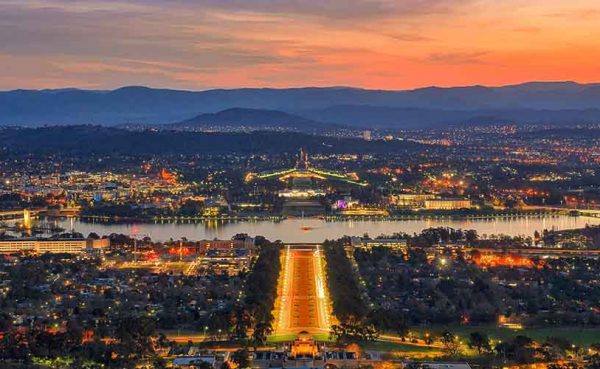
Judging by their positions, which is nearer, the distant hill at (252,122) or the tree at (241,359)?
the tree at (241,359)

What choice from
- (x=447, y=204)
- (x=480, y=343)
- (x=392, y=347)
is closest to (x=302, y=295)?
(x=392, y=347)

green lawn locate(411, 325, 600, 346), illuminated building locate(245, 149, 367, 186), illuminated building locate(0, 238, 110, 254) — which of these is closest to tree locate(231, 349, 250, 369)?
green lawn locate(411, 325, 600, 346)

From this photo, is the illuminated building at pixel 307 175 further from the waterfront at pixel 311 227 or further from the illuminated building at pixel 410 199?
the waterfront at pixel 311 227

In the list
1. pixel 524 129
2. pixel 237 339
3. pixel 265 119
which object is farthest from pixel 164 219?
pixel 265 119

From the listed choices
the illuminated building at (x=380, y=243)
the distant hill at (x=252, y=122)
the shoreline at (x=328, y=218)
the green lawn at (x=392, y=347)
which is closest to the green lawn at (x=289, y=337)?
the green lawn at (x=392, y=347)

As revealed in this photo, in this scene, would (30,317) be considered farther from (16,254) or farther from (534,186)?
(534,186)

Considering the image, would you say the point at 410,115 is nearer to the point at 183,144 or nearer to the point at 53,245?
the point at 183,144

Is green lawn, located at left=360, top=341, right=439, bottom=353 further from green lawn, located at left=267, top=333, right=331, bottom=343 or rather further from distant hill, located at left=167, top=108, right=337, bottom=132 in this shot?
distant hill, located at left=167, top=108, right=337, bottom=132
